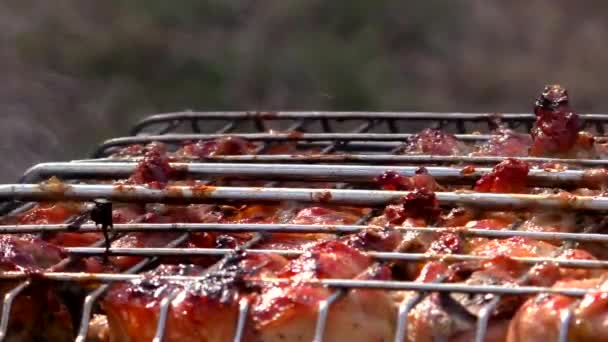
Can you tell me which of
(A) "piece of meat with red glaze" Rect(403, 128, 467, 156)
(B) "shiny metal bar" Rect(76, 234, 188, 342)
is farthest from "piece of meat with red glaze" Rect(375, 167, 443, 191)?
(B) "shiny metal bar" Rect(76, 234, 188, 342)

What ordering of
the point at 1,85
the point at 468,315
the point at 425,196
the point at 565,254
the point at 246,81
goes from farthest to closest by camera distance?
the point at 246,81 < the point at 1,85 < the point at 425,196 < the point at 565,254 < the point at 468,315

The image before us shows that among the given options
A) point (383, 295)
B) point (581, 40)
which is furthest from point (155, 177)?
point (581, 40)

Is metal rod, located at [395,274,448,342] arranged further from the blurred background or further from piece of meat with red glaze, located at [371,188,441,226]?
the blurred background

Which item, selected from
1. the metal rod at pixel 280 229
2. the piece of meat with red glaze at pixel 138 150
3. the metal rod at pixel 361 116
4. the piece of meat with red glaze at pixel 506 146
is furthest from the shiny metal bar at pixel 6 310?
the metal rod at pixel 361 116

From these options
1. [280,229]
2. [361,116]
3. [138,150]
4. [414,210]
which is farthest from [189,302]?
[361,116]

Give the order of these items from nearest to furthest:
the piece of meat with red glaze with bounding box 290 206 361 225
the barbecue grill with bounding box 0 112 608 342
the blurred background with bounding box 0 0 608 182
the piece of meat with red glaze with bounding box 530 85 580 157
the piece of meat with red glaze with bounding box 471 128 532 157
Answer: the barbecue grill with bounding box 0 112 608 342 → the piece of meat with red glaze with bounding box 290 206 361 225 → the piece of meat with red glaze with bounding box 530 85 580 157 → the piece of meat with red glaze with bounding box 471 128 532 157 → the blurred background with bounding box 0 0 608 182

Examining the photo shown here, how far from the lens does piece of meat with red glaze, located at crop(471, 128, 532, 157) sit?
368 cm

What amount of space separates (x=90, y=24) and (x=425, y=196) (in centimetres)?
904

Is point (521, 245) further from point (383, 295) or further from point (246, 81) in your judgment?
point (246, 81)

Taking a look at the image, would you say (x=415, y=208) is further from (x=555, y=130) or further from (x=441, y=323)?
(x=555, y=130)

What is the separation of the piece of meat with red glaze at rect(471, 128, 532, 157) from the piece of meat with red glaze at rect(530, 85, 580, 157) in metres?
0.07

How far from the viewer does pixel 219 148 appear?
3.93m

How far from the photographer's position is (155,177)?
3434 millimetres

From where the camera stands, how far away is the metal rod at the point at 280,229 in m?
2.82
